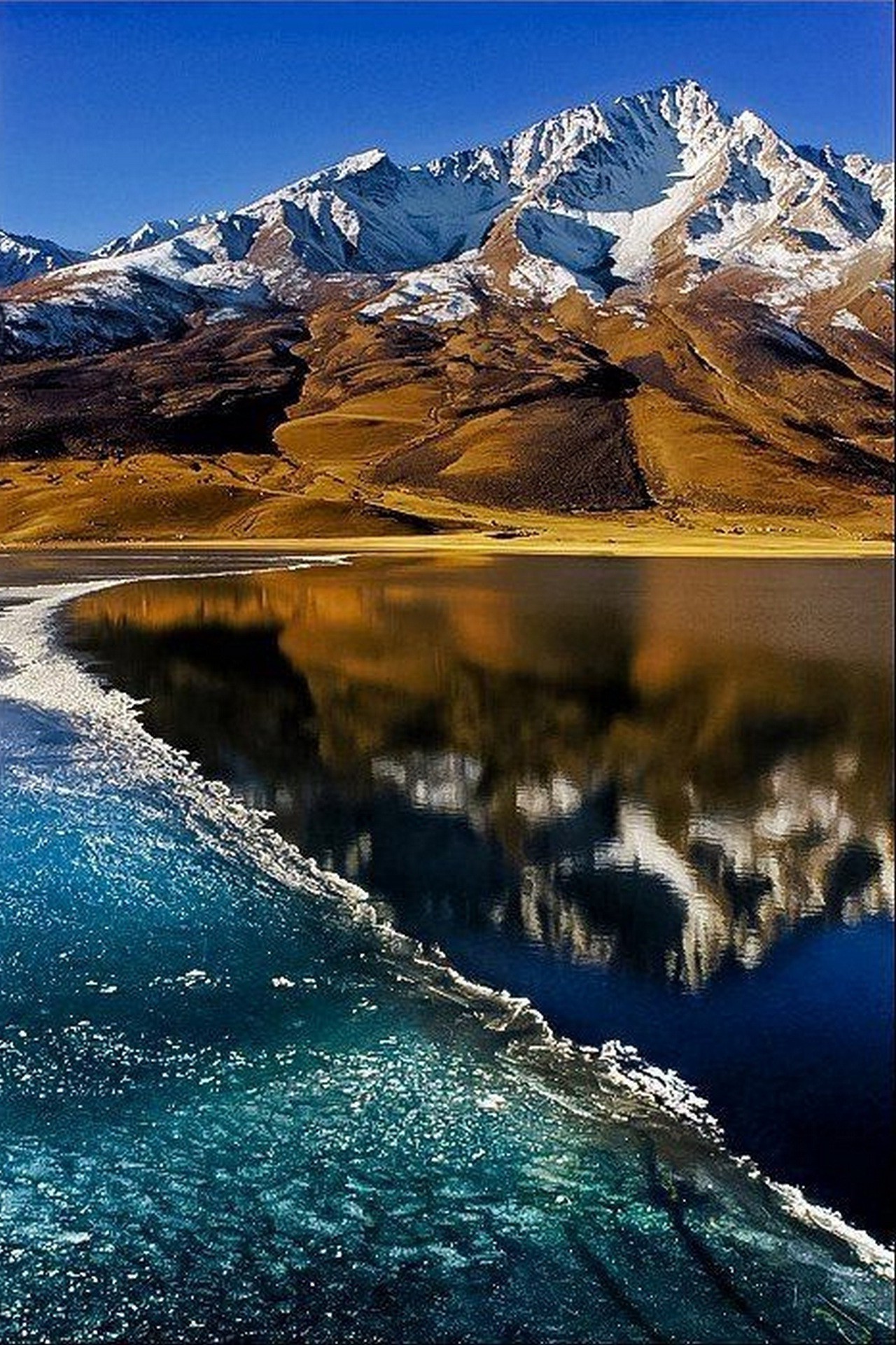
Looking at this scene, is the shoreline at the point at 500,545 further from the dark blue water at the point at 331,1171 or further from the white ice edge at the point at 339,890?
the dark blue water at the point at 331,1171

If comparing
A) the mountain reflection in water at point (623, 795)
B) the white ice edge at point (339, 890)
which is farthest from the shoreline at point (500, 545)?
the white ice edge at point (339, 890)

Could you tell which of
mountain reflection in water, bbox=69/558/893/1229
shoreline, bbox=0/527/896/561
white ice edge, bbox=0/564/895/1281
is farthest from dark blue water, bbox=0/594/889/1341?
shoreline, bbox=0/527/896/561

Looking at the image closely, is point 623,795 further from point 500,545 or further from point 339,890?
point 500,545

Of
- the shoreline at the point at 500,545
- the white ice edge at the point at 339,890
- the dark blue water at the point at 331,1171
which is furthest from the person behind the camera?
the shoreline at the point at 500,545

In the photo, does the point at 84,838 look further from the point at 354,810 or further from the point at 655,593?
the point at 655,593

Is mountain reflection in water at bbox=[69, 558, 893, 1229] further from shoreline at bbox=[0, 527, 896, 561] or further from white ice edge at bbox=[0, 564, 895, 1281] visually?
shoreline at bbox=[0, 527, 896, 561]

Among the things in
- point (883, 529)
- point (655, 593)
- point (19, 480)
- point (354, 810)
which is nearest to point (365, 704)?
point (354, 810)

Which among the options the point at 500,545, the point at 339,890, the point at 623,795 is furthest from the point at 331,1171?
the point at 500,545
